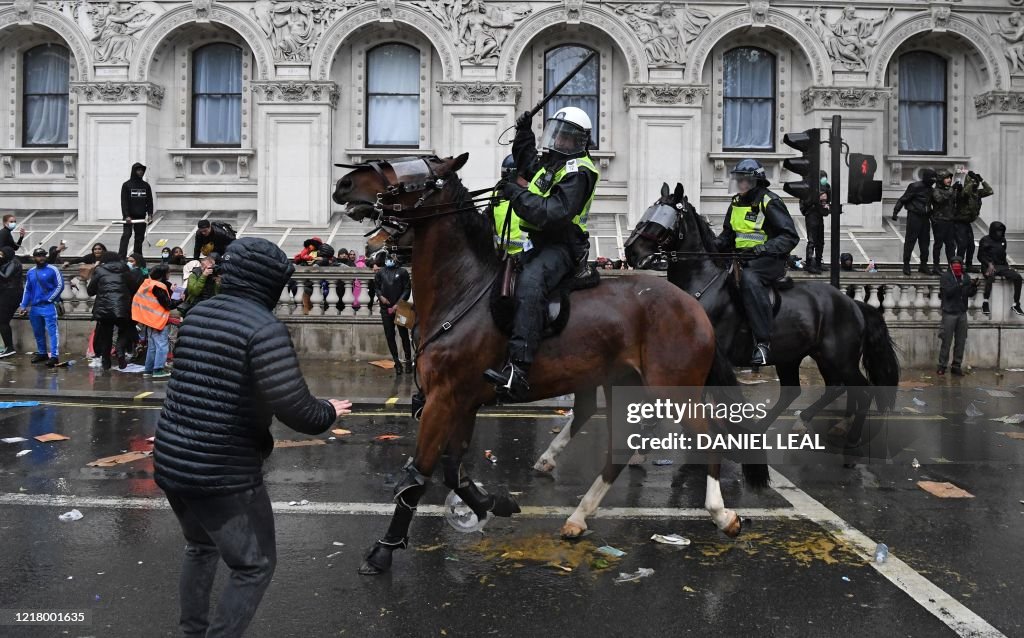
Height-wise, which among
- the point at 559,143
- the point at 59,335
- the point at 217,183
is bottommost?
the point at 59,335

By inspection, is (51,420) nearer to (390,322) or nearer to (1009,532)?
(390,322)

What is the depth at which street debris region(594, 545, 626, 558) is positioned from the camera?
18.7 ft

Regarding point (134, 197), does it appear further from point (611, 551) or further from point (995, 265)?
point (995, 265)

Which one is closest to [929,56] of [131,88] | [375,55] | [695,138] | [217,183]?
[695,138]

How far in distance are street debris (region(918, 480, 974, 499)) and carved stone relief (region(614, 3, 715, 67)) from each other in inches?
627

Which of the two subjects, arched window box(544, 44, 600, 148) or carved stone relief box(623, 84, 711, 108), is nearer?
carved stone relief box(623, 84, 711, 108)

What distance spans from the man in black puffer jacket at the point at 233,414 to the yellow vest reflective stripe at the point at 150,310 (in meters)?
11.0

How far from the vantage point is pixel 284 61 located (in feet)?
71.1

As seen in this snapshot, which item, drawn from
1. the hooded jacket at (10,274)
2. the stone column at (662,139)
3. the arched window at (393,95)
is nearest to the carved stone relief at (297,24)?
the arched window at (393,95)

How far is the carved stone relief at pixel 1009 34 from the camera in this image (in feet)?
71.7

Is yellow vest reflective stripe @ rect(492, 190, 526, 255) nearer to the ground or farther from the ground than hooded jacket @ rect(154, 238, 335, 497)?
farther from the ground

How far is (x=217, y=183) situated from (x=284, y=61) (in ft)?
11.9

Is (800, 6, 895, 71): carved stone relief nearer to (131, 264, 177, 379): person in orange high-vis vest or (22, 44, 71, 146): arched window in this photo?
(131, 264, 177, 379): person in orange high-vis vest
